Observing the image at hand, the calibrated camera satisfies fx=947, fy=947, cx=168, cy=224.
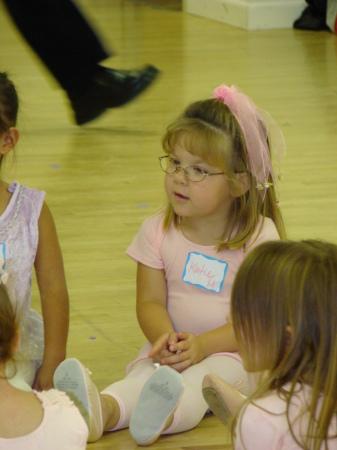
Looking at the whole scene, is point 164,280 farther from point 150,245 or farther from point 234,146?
point 234,146

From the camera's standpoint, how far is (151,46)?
6176 millimetres

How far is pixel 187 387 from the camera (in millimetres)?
1907

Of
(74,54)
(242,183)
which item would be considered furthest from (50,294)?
(74,54)

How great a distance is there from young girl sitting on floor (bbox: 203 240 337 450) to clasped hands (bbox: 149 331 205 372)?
0.53 meters

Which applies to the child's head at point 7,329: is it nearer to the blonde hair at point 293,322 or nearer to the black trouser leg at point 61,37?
the blonde hair at point 293,322

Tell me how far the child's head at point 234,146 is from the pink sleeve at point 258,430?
28.1 inches

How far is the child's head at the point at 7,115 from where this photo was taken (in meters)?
1.91

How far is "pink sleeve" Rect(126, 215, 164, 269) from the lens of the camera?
2131mm

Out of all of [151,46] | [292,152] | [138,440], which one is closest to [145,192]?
[292,152]

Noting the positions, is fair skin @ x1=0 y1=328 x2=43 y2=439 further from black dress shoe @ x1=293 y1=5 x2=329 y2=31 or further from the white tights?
black dress shoe @ x1=293 y1=5 x2=329 y2=31

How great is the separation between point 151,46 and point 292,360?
502 centimetres

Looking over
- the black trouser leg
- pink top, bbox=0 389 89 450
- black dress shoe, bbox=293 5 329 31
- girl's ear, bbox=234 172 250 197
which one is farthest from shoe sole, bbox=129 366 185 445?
black dress shoe, bbox=293 5 329 31

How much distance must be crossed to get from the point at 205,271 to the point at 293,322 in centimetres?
74

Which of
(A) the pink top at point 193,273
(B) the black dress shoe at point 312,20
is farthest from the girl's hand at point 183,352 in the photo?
(B) the black dress shoe at point 312,20
